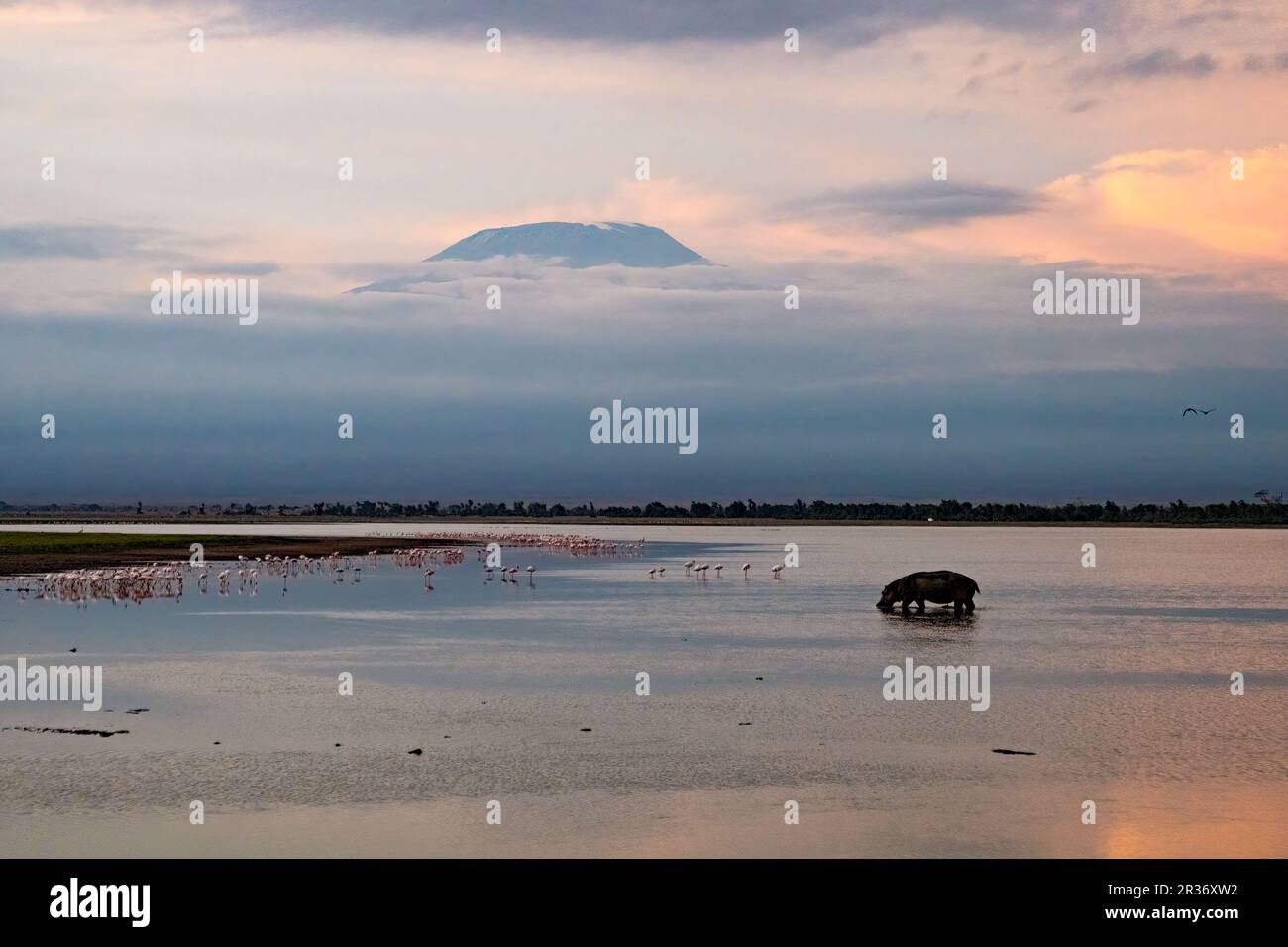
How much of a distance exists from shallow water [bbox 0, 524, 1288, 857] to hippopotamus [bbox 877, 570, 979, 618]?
2.33 m

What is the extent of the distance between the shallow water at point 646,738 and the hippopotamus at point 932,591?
2.33m

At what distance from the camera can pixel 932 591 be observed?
4278cm

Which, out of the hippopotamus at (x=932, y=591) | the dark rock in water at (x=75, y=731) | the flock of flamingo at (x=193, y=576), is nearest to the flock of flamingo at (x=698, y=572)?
the flock of flamingo at (x=193, y=576)

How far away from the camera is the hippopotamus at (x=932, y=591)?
4280cm

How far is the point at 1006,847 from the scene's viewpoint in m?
13.9

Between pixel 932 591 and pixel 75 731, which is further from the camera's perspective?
pixel 932 591

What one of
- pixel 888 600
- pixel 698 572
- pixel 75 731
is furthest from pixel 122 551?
pixel 75 731

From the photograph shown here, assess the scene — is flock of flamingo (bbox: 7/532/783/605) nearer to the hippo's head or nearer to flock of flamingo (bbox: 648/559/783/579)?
flock of flamingo (bbox: 648/559/783/579)

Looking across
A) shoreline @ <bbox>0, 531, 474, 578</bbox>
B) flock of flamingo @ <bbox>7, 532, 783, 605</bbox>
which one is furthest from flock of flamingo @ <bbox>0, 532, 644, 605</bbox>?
shoreline @ <bbox>0, 531, 474, 578</bbox>

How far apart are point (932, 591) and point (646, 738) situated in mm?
24745

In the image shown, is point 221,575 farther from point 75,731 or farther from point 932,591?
point 75,731

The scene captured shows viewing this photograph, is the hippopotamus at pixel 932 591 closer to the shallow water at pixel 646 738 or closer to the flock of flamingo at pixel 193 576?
the shallow water at pixel 646 738
